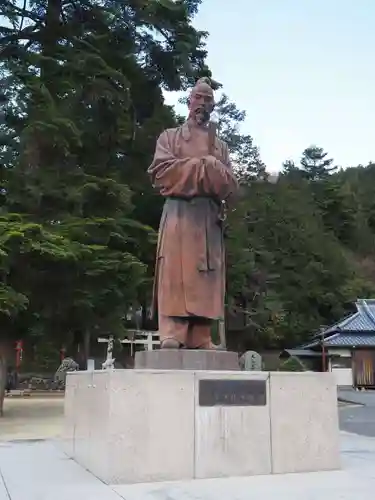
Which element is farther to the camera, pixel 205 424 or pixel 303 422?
pixel 303 422

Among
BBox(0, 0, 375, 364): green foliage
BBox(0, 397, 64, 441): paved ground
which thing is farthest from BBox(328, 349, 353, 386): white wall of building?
BBox(0, 397, 64, 441): paved ground

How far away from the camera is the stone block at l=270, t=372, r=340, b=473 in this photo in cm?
519

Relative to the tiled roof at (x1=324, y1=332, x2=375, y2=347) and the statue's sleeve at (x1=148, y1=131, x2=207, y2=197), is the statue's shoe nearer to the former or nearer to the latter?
the statue's sleeve at (x1=148, y1=131, x2=207, y2=197)

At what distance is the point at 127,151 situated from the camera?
17.7m

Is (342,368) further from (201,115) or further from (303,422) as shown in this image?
(201,115)

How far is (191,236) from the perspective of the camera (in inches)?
225

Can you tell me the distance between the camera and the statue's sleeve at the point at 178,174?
5645mm

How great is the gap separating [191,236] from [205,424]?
5.70 ft

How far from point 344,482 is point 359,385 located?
24.9m

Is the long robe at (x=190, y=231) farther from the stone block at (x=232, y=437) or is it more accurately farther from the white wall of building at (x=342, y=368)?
the white wall of building at (x=342, y=368)

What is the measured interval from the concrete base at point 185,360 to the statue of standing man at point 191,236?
138 millimetres

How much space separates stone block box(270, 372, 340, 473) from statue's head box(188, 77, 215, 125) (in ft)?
8.45


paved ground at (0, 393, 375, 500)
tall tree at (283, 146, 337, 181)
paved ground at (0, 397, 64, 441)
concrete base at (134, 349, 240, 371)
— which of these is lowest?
paved ground at (0, 397, 64, 441)

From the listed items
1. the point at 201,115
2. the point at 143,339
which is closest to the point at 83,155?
the point at 143,339
